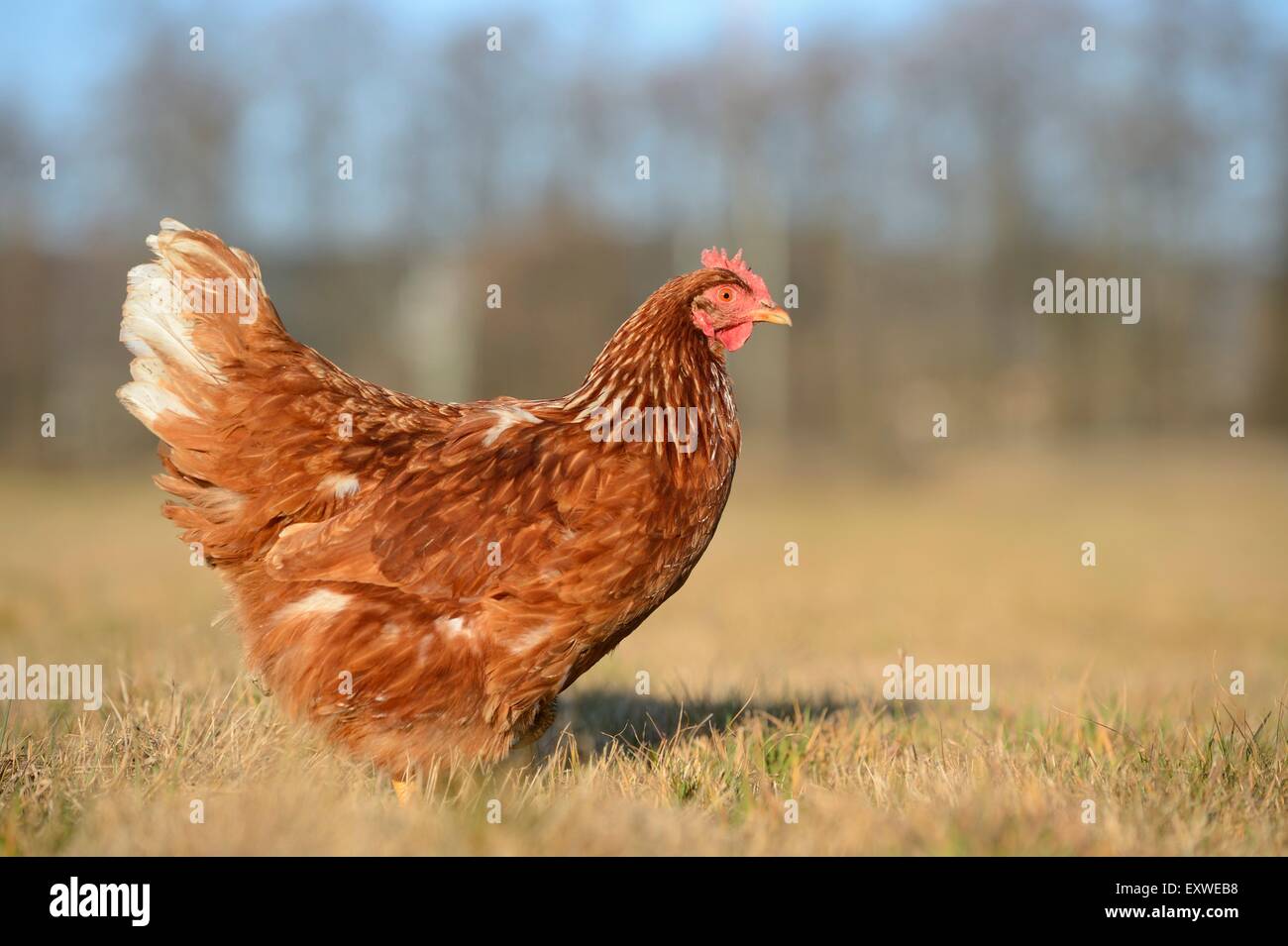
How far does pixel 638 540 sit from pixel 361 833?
1.30m

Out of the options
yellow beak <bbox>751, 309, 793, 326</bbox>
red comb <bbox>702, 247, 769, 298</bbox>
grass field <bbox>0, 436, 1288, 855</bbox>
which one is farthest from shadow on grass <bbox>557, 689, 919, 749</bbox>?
red comb <bbox>702, 247, 769, 298</bbox>

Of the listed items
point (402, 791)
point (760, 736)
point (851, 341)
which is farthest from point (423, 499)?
point (851, 341)

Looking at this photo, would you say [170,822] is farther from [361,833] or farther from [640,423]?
[640,423]

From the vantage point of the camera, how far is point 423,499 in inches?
151

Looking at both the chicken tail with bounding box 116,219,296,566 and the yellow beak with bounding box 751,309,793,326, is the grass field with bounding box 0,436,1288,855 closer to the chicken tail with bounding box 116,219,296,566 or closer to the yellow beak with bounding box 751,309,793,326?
Result: the chicken tail with bounding box 116,219,296,566

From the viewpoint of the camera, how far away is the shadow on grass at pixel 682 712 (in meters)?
4.68

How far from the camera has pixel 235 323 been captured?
422 centimetres

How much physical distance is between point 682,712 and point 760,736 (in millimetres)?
443

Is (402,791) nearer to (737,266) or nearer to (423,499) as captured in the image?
(423,499)

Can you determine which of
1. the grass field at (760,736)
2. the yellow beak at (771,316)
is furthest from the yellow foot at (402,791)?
the yellow beak at (771,316)

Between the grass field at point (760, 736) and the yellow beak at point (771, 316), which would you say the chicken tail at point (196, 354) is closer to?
the grass field at point (760, 736)

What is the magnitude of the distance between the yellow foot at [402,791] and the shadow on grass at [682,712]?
39.7 inches

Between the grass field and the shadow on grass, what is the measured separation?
0.02m
